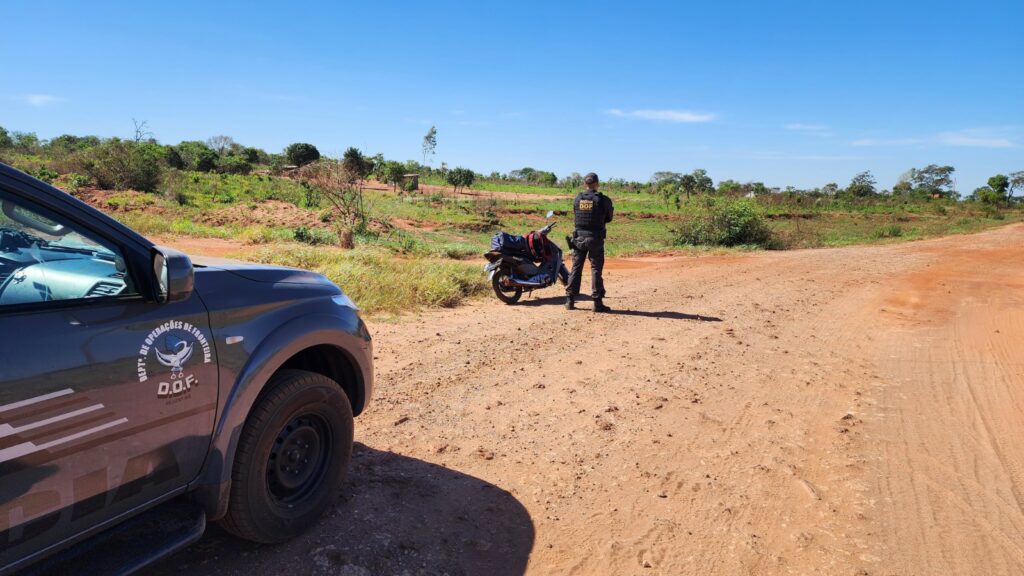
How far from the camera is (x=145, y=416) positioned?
224 cm

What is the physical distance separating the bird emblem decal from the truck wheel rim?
0.64m

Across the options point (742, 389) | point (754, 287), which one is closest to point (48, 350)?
point (742, 389)

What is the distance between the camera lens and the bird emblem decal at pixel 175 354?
229 centimetres

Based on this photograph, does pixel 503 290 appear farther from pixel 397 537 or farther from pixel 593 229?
pixel 397 537

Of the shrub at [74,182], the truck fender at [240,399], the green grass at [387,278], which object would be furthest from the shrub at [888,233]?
the shrub at [74,182]

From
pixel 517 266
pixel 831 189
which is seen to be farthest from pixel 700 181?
pixel 517 266

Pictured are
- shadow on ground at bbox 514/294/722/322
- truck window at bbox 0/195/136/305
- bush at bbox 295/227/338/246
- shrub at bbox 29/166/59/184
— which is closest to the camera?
truck window at bbox 0/195/136/305

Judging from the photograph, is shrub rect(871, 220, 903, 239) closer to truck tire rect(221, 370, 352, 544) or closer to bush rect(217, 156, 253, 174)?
truck tire rect(221, 370, 352, 544)

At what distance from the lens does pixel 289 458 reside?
296cm

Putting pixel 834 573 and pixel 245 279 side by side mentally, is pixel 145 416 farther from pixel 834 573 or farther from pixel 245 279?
pixel 834 573

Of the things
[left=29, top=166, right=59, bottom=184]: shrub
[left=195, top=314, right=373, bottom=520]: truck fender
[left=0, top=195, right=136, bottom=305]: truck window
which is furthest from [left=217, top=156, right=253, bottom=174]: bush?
[left=0, top=195, right=136, bottom=305]: truck window

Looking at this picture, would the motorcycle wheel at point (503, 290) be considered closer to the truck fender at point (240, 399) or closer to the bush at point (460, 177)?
the truck fender at point (240, 399)

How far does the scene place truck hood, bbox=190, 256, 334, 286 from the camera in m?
2.79

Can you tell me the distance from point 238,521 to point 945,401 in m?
5.63
